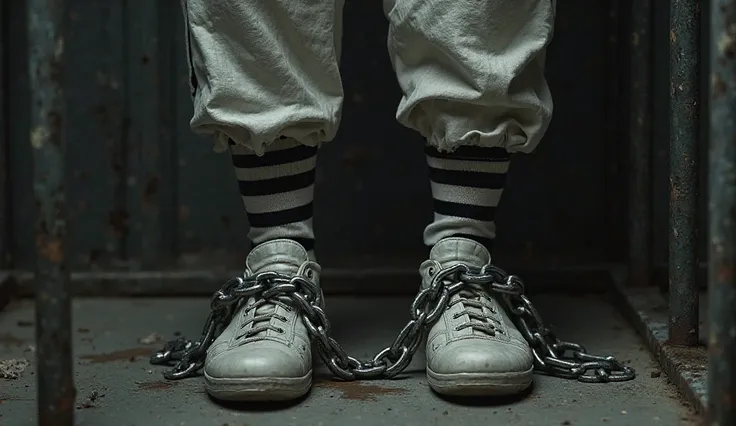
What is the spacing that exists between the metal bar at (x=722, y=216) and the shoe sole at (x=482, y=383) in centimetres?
24

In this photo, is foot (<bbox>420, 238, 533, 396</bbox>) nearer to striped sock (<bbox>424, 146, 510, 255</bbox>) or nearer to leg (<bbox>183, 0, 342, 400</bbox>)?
striped sock (<bbox>424, 146, 510, 255</bbox>)

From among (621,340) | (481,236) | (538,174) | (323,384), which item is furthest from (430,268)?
(538,174)

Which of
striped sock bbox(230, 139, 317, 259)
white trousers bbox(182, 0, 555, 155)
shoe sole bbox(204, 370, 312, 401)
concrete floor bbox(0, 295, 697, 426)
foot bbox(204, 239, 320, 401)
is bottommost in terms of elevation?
concrete floor bbox(0, 295, 697, 426)

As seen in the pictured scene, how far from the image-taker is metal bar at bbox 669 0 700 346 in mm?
1117

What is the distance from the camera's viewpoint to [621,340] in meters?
1.31

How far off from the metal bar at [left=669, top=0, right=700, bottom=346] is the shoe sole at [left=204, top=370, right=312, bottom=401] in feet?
1.37

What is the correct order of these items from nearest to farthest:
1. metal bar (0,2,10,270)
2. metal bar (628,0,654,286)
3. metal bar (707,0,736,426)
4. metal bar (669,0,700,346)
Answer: metal bar (707,0,736,426), metal bar (669,0,700,346), metal bar (628,0,654,286), metal bar (0,2,10,270)

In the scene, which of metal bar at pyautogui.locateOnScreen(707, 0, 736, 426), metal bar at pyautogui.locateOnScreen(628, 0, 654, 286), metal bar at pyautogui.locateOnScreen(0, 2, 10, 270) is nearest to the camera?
metal bar at pyautogui.locateOnScreen(707, 0, 736, 426)

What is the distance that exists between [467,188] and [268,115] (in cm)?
23

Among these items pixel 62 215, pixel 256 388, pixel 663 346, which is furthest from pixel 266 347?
pixel 663 346

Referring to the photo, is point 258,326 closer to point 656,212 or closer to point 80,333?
point 80,333

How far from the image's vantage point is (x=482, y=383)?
1.02 m

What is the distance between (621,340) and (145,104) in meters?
0.78

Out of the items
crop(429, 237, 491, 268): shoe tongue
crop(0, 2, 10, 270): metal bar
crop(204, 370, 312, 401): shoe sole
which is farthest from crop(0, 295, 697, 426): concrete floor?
crop(0, 2, 10, 270): metal bar
